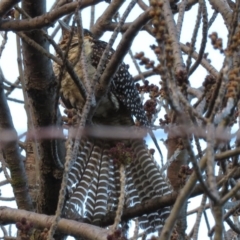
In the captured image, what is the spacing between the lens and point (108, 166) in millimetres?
5188

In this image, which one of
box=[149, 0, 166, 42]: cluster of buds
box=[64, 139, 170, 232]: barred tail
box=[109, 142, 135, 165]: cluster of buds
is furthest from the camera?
box=[64, 139, 170, 232]: barred tail

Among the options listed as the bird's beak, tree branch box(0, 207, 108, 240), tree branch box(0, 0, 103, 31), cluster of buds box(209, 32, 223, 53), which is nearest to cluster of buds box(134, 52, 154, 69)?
cluster of buds box(209, 32, 223, 53)

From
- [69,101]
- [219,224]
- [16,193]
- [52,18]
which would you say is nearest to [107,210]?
[16,193]

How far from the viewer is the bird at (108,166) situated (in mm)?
4703

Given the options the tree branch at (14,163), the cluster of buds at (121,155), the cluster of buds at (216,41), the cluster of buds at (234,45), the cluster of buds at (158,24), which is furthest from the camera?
the tree branch at (14,163)

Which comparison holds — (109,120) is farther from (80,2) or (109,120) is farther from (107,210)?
(80,2)

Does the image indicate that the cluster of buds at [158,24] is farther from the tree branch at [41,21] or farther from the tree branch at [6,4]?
the tree branch at [6,4]

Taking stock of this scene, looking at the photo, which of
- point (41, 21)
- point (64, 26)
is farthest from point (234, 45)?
point (64, 26)

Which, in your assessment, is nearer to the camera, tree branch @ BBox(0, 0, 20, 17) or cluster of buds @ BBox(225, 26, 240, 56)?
cluster of buds @ BBox(225, 26, 240, 56)

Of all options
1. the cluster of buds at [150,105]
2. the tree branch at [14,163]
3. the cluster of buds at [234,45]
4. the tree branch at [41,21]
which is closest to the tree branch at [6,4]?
the tree branch at [41,21]

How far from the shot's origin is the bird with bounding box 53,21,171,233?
470 cm

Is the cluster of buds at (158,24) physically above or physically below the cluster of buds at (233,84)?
above

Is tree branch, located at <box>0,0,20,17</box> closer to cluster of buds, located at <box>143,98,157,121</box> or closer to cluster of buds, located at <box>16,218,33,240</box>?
cluster of buds, located at <box>16,218,33,240</box>

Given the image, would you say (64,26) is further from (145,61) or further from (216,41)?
(145,61)
